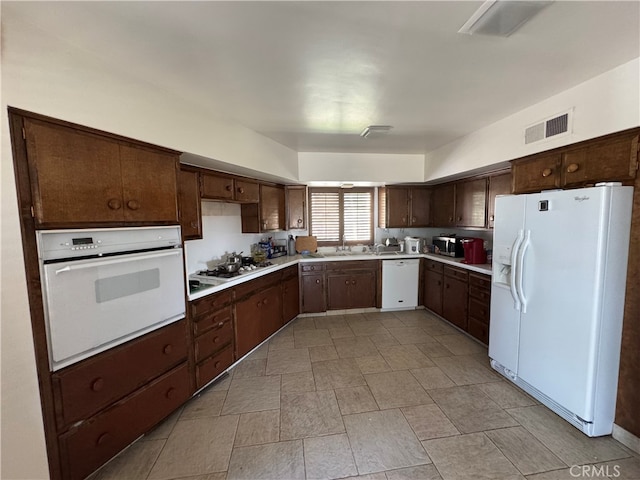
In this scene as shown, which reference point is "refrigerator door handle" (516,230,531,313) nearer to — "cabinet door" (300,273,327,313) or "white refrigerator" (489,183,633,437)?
"white refrigerator" (489,183,633,437)

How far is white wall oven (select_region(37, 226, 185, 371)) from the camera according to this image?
1354mm

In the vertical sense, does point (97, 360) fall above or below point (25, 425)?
above

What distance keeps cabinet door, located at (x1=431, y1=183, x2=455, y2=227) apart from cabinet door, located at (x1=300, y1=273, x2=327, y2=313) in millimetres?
2100

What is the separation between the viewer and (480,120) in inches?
104

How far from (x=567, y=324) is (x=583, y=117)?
152 cm

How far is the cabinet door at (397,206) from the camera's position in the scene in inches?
173

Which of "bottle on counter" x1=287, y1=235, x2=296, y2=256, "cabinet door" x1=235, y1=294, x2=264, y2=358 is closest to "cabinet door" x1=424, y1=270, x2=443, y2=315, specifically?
"bottle on counter" x1=287, y1=235, x2=296, y2=256

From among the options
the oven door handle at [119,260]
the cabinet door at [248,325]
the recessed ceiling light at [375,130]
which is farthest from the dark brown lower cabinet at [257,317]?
the recessed ceiling light at [375,130]

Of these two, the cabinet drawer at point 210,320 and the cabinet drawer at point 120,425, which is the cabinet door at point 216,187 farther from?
the cabinet drawer at point 120,425

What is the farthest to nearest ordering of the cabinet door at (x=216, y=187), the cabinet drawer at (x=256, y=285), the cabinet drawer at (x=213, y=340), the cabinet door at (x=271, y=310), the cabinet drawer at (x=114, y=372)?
the cabinet door at (x=271, y=310), the cabinet drawer at (x=256, y=285), the cabinet door at (x=216, y=187), the cabinet drawer at (x=213, y=340), the cabinet drawer at (x=114, y=372)

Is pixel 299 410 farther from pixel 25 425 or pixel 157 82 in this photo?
pixel 157 82

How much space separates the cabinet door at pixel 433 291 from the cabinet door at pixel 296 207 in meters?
2.17

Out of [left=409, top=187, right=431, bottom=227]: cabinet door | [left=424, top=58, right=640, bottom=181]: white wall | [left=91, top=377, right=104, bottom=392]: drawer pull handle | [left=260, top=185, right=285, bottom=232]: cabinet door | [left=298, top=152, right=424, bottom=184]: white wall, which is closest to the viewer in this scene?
[left=91, top=377, right=104, bottom=392]: drawer pull handle

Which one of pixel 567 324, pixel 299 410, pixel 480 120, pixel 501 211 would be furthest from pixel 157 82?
pixel 567 324
